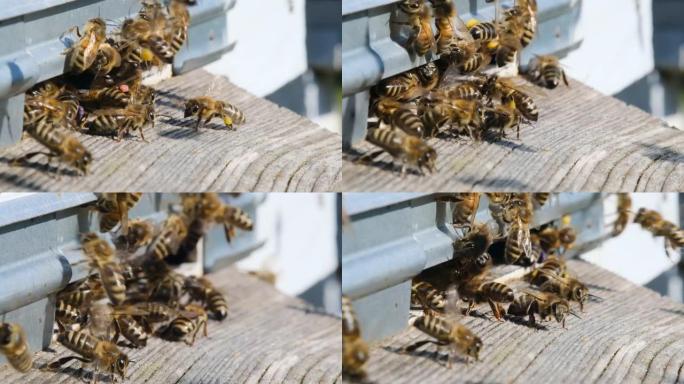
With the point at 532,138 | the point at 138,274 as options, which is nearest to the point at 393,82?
the point at 532,138

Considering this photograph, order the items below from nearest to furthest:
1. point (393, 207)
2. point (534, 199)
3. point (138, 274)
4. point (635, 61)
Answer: point (393, 207)
point (534, 199)
point (138, 274)
point (635, 61)

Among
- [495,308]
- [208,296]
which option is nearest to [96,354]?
[208,296]

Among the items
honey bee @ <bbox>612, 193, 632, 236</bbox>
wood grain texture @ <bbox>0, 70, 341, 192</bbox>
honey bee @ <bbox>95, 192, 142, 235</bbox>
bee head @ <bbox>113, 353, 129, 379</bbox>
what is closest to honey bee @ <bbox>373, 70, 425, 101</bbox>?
wood grain texture @ <bbox>0, 70, 341, 192</bbox>

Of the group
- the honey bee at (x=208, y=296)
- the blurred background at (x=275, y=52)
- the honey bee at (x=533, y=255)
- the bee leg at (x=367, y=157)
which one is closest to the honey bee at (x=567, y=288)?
the honey bee at (x=533, y=255)

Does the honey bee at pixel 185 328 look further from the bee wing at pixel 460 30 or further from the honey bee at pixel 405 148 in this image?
the bee wing at pixel 460 30

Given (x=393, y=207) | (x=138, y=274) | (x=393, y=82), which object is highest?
(x=393, y=82)

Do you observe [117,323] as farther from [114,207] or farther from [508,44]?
[508,44]

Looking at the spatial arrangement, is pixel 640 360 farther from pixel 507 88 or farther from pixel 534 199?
pixel 507 88
